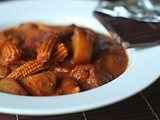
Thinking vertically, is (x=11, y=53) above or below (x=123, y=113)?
above

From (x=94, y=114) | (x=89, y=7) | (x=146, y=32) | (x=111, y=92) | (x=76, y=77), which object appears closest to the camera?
(x=111, y=92)

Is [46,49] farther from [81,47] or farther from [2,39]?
[2,39]

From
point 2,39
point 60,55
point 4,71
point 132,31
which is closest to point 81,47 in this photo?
point 60,55

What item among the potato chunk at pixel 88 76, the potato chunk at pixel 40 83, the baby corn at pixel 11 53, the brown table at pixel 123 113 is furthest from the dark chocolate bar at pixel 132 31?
the baby corn at pixel 11 53

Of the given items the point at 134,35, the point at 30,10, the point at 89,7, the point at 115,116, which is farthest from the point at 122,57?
the point at 30,10

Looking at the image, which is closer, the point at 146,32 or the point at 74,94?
the point at 74,94

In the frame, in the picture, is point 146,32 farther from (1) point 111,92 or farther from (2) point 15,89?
(2) point 15,89

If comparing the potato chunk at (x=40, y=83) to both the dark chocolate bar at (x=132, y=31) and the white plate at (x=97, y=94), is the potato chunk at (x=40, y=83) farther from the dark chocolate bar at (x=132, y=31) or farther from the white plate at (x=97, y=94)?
the dark chocolate bar at (x=132, y=31)
